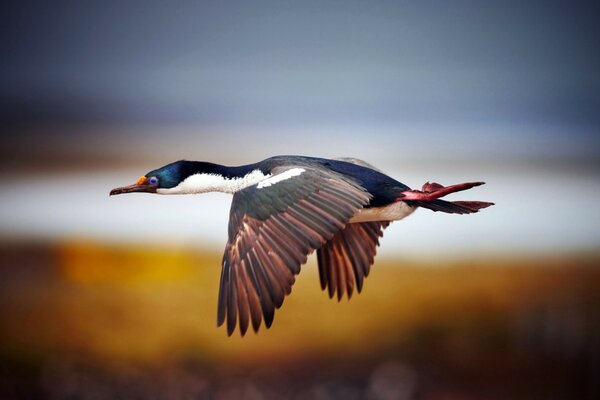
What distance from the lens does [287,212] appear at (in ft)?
5.84

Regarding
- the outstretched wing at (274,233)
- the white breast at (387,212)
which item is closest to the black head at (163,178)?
the outstretched wing at (274,233)

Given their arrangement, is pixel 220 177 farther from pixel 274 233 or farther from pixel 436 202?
pixel 436 202

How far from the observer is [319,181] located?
1.85 m

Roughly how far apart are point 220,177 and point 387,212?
0.40 metres

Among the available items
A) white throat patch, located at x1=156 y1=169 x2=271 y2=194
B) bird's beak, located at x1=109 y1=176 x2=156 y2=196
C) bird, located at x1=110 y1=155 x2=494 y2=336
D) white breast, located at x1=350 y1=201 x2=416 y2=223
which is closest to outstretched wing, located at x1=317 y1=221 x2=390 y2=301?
bird, located at x1=110 y1=155 x2=494 y2=336

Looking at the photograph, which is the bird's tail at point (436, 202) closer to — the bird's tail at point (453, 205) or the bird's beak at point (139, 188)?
the bird's tail at point (453, 205)

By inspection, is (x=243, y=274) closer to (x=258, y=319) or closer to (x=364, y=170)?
(x=258, y=319)

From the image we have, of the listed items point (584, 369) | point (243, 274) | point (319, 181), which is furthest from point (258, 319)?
point (584, 369)

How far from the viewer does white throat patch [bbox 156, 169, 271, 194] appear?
1965mm

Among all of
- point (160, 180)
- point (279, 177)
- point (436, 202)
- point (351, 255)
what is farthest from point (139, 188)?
point (436, 202)

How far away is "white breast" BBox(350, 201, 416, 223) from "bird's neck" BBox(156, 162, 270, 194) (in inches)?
9.6

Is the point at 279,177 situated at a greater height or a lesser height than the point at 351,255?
greater

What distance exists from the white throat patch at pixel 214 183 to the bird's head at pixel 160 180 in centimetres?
2

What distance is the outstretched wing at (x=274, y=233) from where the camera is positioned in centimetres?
168
